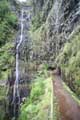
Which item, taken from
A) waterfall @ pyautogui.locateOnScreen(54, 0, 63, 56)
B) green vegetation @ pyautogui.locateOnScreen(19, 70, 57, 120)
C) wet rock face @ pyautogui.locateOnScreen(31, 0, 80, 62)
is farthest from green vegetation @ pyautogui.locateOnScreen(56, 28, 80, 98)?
waterfall @ pyautogui.locateOnScreen(54, 0, 63, 56)

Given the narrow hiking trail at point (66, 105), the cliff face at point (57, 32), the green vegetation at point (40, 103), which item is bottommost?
the green vegetation at point (40, 103)

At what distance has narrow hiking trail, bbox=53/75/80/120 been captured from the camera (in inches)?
193

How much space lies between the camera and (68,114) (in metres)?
4.93

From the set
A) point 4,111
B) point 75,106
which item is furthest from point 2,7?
point 75,106

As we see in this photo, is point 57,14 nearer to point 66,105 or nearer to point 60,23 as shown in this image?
point 60,23

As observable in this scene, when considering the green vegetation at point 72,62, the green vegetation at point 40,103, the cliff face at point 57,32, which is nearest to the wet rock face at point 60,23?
the cliff face at point 57,32

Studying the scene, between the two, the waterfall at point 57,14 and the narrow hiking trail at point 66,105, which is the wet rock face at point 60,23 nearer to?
the waterfall at point 57,14

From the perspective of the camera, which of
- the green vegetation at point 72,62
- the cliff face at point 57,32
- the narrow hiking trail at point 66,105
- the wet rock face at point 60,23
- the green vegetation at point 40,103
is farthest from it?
the wet rock face at point 60,23

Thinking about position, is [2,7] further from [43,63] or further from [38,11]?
[43,63]

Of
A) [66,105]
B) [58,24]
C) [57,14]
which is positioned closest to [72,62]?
[66,105]

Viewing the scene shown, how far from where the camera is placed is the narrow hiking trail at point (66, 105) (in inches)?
193

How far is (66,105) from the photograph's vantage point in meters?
5.18

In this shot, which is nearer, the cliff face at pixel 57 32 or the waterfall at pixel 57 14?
the cliff face at pixel 57 32

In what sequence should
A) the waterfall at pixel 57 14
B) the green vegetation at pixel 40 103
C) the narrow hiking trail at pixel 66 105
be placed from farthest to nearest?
1. the waterfall at pixel 57 14
2. the green vegetation at pixel 40 103
3. the narrow hiking trail at pixel 66 105
